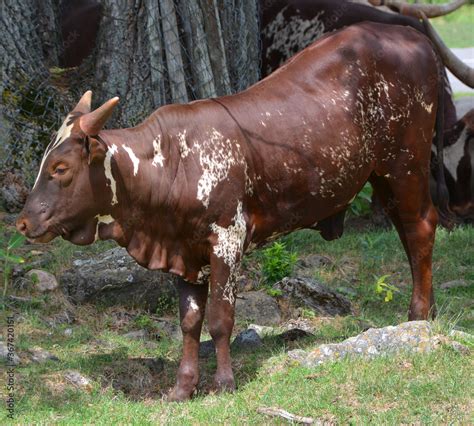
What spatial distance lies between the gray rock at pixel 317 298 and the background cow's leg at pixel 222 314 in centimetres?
161

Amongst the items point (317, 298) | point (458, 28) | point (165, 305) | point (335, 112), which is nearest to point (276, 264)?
point (317, 298)

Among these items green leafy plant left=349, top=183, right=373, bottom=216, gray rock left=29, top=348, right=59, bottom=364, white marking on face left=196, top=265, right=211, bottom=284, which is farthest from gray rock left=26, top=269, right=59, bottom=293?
green leafy plant left=349, top=183, right=373, bottom=216

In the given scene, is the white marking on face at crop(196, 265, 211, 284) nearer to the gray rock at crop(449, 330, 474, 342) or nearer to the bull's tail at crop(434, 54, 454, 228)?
the gray rock at crop(449, 330, 474, 342)

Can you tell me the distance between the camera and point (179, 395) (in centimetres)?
606

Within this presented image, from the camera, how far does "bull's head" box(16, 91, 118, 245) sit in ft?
19.0

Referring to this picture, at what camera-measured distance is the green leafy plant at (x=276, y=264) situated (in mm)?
8086

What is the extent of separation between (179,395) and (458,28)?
18488 mm

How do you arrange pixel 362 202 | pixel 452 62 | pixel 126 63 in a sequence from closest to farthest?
pixel 126 63 → pixel 362 202 → pixel 452 62

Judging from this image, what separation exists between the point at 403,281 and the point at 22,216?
3457mm

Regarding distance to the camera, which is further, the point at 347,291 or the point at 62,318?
the point at 347,291

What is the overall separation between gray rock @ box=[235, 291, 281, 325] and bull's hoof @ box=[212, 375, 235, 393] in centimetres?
143

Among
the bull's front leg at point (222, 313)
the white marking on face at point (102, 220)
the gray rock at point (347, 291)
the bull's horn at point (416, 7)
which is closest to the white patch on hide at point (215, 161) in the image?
the bull's front leg at point (222, 313)

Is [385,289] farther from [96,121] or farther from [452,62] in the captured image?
[452,62]

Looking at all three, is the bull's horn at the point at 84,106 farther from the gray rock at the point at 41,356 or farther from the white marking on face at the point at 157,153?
the gray rock at the point at 41,356
